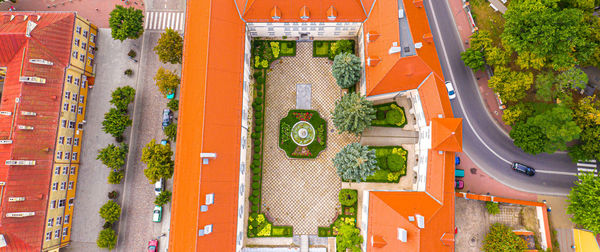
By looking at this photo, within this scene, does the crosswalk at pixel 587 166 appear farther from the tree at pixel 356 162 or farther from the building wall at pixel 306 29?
the building wall at pixel 306 29

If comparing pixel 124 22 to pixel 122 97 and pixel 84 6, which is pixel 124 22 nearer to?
pixel 122 97

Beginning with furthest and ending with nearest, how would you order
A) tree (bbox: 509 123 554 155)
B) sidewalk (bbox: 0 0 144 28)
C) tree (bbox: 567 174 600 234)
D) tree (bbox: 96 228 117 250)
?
1. sidewalk (bbox: 0 0 144 28)
2. tree (bbox: 96 228 117 250)
3. tree (bbox: 509 123 554 155)
4. tree (bbox: 567 174 600 234)

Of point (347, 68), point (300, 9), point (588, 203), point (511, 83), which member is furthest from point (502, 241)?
point (300, 9)

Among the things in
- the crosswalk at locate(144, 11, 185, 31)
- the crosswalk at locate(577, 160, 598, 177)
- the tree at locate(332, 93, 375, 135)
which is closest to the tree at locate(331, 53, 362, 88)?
the tree at locate(332, 93, 375, 135)

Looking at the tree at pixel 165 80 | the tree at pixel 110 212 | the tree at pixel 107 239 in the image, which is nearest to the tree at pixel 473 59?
the tree at pixel 165 80

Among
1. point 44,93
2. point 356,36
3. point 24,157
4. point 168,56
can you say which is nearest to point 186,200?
point 168,56

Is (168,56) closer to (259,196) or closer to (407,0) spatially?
(259,196)

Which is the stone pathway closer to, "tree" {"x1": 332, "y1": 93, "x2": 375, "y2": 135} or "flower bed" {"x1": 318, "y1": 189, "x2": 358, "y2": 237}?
"flower bed" {"x1": 318, "y1": 189, "x2": 358, "y2": 237}
